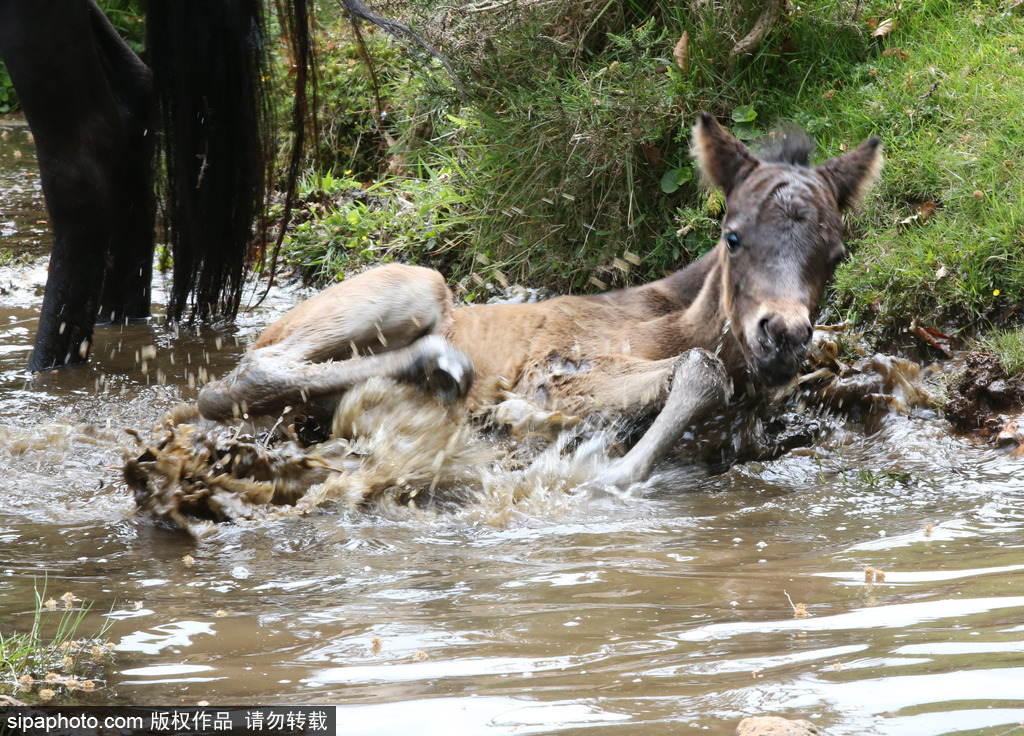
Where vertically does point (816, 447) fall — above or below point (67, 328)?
below

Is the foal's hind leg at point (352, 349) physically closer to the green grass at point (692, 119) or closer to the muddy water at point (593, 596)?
the muddy water at point (593, 596)

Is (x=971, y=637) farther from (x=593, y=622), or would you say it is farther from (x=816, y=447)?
(x=816, y=447)

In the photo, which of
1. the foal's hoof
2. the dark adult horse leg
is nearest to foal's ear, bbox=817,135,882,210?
the foal's hoof

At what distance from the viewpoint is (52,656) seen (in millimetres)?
2240

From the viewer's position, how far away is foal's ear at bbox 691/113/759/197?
4062 millimetres

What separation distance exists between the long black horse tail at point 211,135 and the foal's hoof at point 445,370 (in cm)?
153

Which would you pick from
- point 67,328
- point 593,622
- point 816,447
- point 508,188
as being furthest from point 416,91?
point 593,622

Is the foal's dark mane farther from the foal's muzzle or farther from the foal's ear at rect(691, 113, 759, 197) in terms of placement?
the foal's muzzle

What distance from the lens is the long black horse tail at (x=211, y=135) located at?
469 centimetres

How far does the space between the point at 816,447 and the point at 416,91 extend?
15.9ft

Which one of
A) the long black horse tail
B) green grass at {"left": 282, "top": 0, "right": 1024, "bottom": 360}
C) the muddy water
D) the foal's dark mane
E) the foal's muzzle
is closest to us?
Result: the muddy water

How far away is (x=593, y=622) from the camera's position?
7.97 ft

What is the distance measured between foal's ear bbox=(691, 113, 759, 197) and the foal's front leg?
76 cm

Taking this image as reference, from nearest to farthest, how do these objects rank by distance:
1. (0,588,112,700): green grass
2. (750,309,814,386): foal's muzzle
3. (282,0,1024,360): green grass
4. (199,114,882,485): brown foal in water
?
(0,588,112,700): green grass → (750,309,814,386): foal's muzzle → (199,114,882,485): brown foal in water → (282,0,1024,360): green grass
